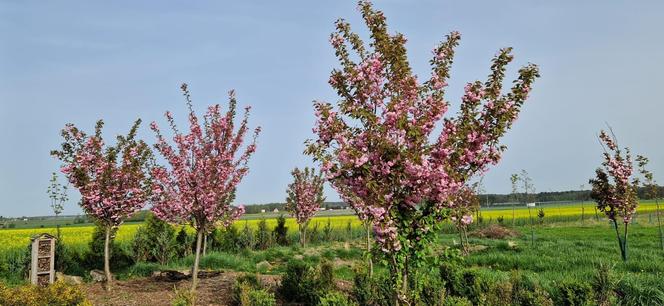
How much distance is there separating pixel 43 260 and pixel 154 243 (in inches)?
216

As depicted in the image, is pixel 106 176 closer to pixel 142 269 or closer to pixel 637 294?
pixel 142 269

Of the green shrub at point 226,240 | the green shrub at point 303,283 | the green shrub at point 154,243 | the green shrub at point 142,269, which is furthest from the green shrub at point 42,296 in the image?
the green shrub at point 226,240

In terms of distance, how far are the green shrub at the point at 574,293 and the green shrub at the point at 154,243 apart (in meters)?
14.3

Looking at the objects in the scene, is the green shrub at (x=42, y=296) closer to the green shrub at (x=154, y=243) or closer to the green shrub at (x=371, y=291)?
the green shrub at (x=371, y=291)

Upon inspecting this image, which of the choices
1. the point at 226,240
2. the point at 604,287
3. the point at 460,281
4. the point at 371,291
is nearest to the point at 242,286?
the point at 371,291

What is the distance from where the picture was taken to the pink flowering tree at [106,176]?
11.9 metres

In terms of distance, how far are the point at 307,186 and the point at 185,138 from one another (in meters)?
14.1

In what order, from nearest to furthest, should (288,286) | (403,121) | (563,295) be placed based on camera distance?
(403,121), (563,295), (288,286)

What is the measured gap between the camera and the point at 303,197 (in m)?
23.8

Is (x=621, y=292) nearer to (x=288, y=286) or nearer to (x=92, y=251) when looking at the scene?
(x=288, y=286)

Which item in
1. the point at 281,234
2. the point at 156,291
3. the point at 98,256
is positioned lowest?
the point at 156,291

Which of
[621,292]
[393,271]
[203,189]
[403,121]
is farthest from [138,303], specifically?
[621,292]

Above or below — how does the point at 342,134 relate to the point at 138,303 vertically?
above

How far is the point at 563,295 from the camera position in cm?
762
